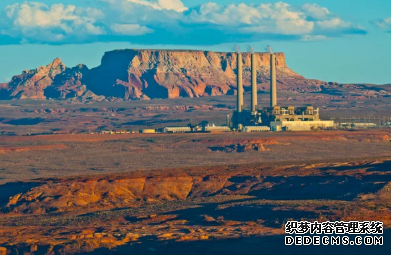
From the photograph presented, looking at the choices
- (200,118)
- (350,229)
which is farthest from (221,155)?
(200,118)

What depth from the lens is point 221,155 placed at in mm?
97250

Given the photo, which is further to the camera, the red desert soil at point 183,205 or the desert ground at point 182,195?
the red desert soil at point 183,205

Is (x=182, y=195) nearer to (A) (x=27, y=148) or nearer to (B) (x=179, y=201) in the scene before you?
(B) (x=179, y=201)

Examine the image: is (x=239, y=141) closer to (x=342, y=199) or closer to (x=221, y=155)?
(x=221, y=155)

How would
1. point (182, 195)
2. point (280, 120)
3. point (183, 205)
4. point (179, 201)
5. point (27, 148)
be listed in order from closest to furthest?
1. point (183, 205)
2. point (179, 201)
3. point (182, 195)
4. point (27, 148)
5. point (280, 120)

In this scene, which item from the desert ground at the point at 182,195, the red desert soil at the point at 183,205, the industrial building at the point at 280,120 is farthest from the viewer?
the industrial building at the point at 280,120

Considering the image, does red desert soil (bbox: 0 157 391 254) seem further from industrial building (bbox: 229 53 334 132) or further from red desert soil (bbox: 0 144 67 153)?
industrial building (bbox: 229 53 334 132)

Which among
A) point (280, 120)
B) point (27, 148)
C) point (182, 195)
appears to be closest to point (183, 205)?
point (182, 195)

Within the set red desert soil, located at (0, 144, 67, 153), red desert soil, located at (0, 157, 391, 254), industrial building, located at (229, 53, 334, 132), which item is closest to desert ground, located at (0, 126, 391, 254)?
red desert soil, located at (0, 157, 391, 254)

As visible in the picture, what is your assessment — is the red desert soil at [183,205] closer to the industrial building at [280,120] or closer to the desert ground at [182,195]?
the desert ground at [182,195]

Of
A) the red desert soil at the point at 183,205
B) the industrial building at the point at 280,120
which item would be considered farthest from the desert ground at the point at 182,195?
the industrial building at the point at 280,120

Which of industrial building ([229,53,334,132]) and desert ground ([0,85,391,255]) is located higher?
industrial building ([229,53,334,132])

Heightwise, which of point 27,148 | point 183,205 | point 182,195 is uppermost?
point 27,148

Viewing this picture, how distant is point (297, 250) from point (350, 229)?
2.31 metres
